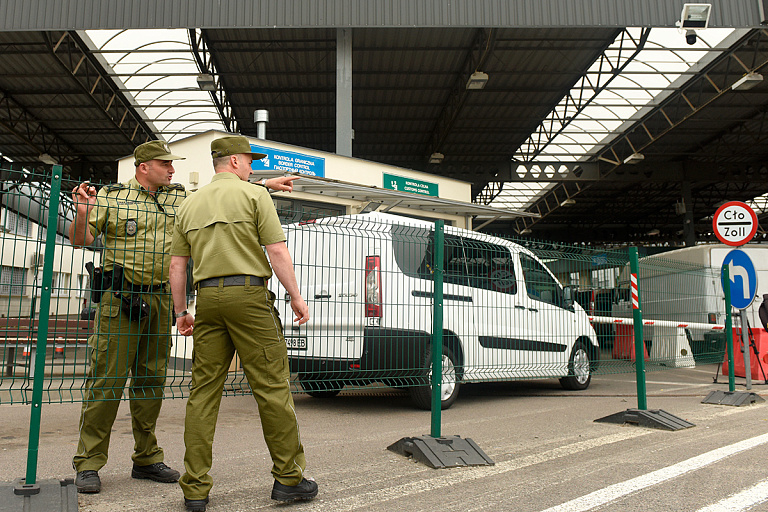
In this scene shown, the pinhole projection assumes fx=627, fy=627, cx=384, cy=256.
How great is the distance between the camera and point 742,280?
28.3 ft

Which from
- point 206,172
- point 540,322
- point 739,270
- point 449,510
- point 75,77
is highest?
point 75,77

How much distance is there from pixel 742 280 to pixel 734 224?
86cm

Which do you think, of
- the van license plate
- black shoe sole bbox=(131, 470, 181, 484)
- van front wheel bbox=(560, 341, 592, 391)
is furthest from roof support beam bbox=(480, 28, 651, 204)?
black shoe sole bbox=(131, 470, 181, 484)

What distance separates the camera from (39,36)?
16344mm

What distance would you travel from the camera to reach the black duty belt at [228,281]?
3.23 m

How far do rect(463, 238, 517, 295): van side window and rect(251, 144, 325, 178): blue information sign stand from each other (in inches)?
275

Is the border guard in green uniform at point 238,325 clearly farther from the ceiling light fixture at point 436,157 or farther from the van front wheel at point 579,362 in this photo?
the ceiling light fixture at point 436,157

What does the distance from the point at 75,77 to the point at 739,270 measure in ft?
54.3

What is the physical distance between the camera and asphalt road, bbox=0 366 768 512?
136 inches

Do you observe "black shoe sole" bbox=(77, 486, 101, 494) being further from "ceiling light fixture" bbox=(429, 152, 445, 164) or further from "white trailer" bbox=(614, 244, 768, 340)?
"ceiling light fixture" bbox=(429, 152, 445, 164)

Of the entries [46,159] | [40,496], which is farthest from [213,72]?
[40,496]

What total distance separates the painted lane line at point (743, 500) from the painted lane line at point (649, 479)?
0.42 meters

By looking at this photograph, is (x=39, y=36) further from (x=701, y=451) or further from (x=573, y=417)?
(x=701, y=451)

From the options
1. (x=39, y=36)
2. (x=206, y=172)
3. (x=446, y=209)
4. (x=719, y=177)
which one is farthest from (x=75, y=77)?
(x=719, y=177)
